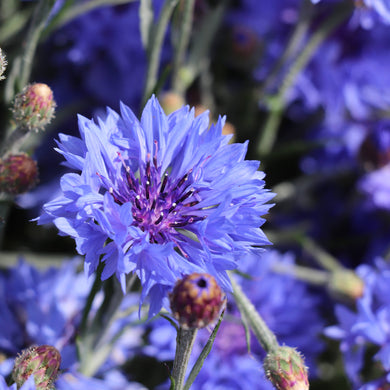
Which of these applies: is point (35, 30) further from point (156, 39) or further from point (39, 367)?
point (39, 367)

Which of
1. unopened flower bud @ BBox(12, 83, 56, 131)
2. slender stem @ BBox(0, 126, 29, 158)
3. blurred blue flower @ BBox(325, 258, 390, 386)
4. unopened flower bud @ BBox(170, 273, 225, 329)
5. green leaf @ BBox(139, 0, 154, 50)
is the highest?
green leaf @ BBox(139, 0, 154, 50)

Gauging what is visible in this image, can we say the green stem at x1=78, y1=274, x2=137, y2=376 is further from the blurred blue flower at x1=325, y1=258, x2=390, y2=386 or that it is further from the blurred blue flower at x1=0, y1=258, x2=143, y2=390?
the blurred blue flower at x1=325, y1=258, x2=390, y2=386

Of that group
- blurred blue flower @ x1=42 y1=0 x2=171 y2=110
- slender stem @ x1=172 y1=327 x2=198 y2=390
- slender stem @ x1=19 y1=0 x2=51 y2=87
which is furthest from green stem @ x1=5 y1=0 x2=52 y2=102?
slender stem @ x1=172 y1=327 x2=198 y2=390

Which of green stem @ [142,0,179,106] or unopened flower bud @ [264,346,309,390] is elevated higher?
green stem @ [142,0,179,106]

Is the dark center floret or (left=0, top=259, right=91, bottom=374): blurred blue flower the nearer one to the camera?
the dark center floret

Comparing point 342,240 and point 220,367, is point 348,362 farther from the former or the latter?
point 342,240

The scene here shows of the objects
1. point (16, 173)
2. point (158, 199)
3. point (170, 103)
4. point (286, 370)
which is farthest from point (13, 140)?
point (286, 370)

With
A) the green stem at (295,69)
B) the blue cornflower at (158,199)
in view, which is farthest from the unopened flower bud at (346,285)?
the blue cornflower at (158,199)
